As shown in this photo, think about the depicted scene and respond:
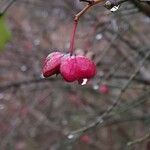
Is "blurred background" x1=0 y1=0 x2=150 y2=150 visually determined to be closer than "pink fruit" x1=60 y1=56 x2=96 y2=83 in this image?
No

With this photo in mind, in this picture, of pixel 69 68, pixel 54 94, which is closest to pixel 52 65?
pixel 69 68

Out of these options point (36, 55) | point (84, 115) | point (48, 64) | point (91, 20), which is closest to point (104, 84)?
point (91, 20)

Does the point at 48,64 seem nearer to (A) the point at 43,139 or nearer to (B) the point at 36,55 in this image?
(B) the point at 36,55

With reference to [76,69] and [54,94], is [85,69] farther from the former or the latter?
[54,94]

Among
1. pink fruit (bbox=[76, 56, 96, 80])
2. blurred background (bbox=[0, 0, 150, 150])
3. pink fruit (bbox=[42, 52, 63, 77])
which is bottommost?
blurred background (bbox=[0, 0, 150, 150])

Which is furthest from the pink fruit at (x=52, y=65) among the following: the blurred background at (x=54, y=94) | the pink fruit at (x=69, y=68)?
the blurred background at (x=54, y=94)

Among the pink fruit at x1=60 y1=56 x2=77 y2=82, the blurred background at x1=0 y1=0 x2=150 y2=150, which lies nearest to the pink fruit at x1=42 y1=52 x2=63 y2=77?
the pink fruit at x1=60 y1=56 x2=77 y2=82

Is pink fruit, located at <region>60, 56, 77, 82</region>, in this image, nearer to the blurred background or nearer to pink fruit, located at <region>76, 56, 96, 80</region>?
pink fruit, located at <region>76, 56, 96, 80</region>
